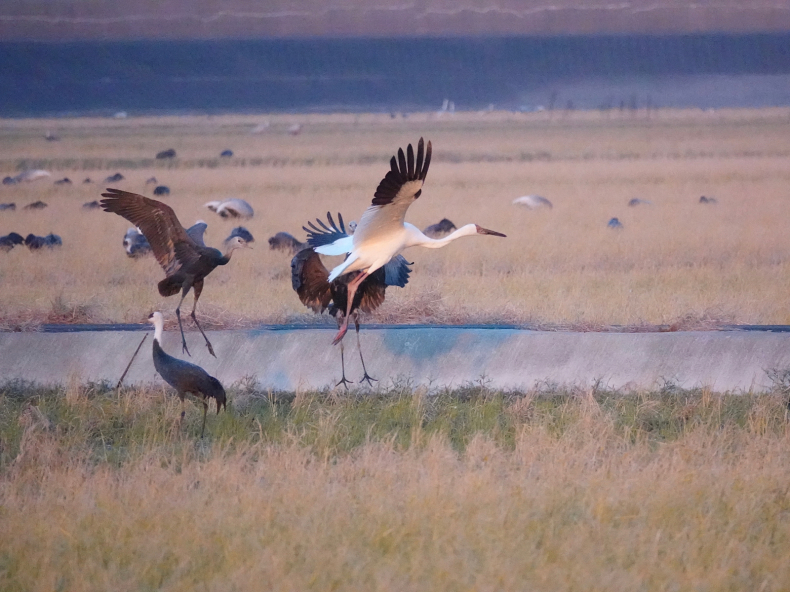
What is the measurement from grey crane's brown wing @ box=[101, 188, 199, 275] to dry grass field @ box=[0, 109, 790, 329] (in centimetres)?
90

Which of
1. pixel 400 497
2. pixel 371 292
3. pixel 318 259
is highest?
pixel 318 259

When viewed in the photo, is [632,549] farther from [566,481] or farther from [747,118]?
[747,118]

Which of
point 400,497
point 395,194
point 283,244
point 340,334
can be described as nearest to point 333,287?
point 340,334

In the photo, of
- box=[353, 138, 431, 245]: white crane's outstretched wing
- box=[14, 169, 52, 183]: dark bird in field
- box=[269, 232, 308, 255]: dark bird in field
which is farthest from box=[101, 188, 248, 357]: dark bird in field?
box=[14, 169, 52, 183]: dark bird in field

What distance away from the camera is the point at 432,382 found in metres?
7.96

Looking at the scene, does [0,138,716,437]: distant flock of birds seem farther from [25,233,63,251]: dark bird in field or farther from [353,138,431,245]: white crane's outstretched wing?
[25,233,63,251]: dark bird in field

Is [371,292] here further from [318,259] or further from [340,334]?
[340,334]

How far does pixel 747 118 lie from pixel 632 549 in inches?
1851

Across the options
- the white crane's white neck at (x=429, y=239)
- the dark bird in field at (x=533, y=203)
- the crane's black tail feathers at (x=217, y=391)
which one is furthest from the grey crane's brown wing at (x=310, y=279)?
the dark bird in field at (x=533, y=203)

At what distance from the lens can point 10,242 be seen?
1545cm

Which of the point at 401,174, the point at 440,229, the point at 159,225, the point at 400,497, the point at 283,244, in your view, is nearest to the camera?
the point at 400,497

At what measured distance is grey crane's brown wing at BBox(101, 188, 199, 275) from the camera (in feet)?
25.9

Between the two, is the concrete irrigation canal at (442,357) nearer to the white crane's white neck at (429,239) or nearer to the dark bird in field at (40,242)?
the white crane's white neck at (429,239)

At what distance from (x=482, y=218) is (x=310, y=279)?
1111 cm
